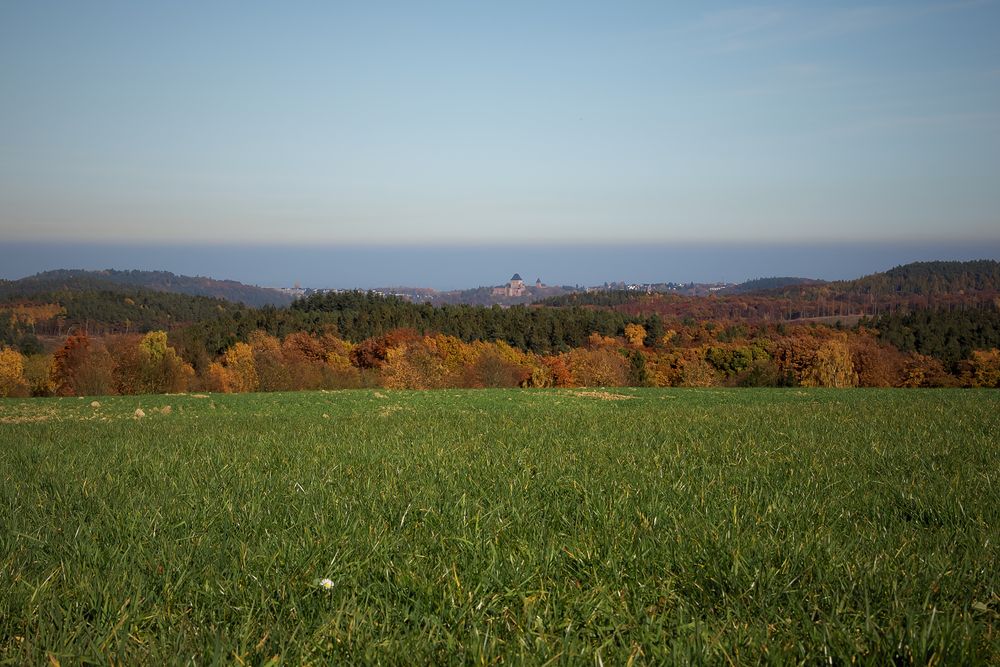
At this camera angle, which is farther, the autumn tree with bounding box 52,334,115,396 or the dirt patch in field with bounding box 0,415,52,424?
the autumn tree with bounding box 52,334,115,396

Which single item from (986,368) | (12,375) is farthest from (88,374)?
(986,368)

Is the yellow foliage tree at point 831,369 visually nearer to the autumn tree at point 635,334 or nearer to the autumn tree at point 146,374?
the autumn tree at point 635,334

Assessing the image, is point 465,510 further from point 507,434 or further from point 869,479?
point 507,434

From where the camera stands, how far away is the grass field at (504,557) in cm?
300

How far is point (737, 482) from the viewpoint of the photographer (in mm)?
6379

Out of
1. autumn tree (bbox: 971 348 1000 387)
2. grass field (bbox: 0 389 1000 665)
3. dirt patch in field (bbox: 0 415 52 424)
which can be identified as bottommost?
autumn tree (bbox: 971 348 1000 387)

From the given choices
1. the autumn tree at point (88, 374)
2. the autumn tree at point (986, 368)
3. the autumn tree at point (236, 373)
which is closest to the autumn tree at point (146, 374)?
the autumn tree at point (88, 374)

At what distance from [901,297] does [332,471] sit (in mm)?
215026

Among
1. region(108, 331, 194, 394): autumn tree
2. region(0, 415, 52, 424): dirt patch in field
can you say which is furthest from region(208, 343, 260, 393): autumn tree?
region(0, 415, 52, 424): dirt patch in field

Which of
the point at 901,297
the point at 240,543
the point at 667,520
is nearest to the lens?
the point at 240,543

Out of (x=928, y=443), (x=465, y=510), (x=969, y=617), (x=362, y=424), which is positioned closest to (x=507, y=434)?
(x=362, y=424)

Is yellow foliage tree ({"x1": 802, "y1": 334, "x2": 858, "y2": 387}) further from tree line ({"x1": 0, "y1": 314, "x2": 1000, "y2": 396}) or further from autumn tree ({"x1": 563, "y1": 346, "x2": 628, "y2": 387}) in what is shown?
A: autumn tree ({"x1": 563, "y1": 346, "x2": 628, "y2": 387})

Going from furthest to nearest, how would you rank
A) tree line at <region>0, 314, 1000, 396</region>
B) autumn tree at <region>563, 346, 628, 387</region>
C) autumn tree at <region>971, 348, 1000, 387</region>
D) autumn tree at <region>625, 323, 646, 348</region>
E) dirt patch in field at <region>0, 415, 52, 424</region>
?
autumn tree at <region>625, 323, 646, 348</region>, autumn tree at <region>563, 346, 628, 387</region>, autumn tree at <region>971, 348, 1000, 387</region>, tree line at <region>0, 314, 1000, 396</region>, dirt patch in field at <region>0, 415, 52, 424</region>

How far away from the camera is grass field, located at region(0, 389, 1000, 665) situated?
9.86ft
